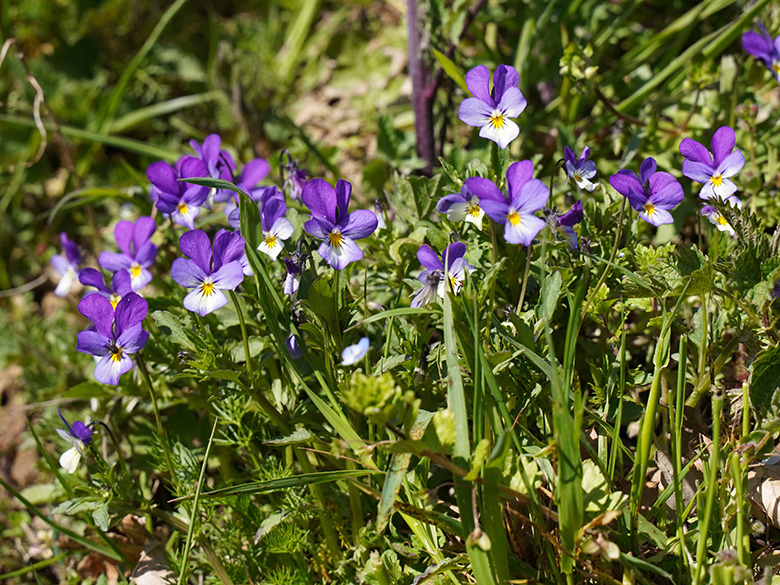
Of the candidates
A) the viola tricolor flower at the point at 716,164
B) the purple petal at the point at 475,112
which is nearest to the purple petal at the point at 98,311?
the purple petal at the point at 475,112

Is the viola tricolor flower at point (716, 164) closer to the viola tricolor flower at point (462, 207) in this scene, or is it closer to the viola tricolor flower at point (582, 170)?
the viola tricolor flower at point (582, 170)

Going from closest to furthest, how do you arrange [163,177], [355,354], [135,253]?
[355,354] → [163,177] → [135,253]

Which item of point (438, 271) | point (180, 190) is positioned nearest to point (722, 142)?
point (438, 271)

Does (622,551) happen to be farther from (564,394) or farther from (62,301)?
(62,301)

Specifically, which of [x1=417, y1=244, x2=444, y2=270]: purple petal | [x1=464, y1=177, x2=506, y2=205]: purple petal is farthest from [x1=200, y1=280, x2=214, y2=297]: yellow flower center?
[x1=464, y1=177, x2=506, y2=205]: purple petal

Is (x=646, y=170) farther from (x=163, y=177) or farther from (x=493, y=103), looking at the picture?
(x=163, y=177)

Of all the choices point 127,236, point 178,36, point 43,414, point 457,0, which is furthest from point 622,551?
point 178,36
